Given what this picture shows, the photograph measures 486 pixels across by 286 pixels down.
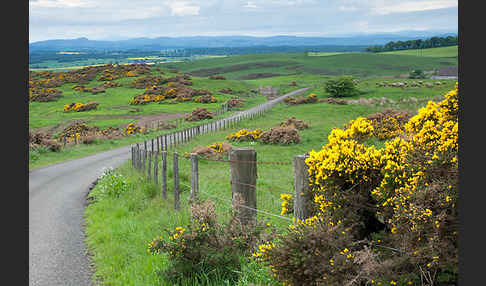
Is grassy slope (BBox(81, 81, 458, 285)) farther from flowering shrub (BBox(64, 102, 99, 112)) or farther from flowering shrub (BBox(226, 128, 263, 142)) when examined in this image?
flowering shrub (BBox(64, 102, 99, 112))

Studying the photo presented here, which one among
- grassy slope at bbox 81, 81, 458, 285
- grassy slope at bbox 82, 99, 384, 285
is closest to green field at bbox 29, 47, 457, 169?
grassy slope at bbox 82, 99, 384, 285

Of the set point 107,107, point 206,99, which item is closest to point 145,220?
point 206,99

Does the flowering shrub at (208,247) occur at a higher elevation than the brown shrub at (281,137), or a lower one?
lower

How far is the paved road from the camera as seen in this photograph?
24.2 ft

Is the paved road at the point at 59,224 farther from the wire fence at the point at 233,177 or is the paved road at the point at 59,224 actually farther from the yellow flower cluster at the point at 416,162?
the yellow flower cluster at the point at 416,162

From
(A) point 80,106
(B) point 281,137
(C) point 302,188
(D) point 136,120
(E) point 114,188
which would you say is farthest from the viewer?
(A) point 80,106

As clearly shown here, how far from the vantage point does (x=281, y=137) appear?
26.4 metres

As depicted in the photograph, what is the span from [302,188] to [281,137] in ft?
68.5

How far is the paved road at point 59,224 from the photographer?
7363mm

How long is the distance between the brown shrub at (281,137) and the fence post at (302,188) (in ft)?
66.1

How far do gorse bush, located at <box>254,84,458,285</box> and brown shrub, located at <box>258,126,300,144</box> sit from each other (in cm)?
2046

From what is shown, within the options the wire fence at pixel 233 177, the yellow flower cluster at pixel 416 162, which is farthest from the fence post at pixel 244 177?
the yellow flower cluster at pixel 416 162

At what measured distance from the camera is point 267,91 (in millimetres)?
82750

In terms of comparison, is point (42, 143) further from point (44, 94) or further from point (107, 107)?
point (44, 94)
